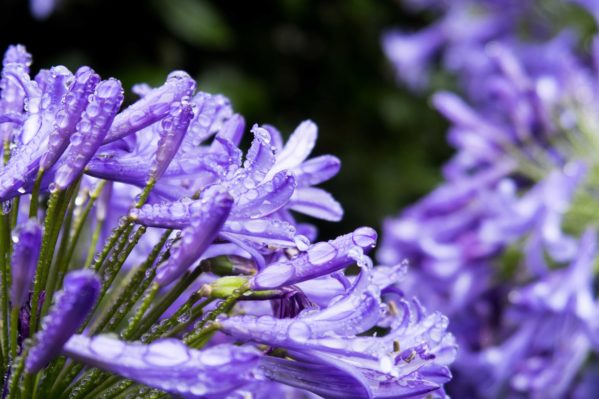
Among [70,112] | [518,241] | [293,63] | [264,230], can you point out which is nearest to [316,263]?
[264,230]

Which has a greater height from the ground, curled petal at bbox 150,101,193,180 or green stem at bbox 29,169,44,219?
curled petal at bbox 150,101,193,180

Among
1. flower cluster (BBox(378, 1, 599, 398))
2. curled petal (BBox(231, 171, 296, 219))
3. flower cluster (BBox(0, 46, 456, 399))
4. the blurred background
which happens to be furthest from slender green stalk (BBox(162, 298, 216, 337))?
the blurred background

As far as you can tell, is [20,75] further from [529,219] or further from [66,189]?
[529,219]

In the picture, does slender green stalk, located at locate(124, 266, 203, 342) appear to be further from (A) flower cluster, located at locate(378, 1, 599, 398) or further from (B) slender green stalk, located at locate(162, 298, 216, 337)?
(A) flower cluster, located at locate(378, 1, 599, 398)

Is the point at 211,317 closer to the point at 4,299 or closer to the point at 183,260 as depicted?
the point at 183,260

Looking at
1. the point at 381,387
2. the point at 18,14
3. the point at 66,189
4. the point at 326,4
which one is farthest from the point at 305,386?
the point at 326,4

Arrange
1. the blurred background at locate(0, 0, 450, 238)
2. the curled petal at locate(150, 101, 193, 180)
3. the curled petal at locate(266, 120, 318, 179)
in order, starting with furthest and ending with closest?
the blurred background at locate(0, 0, 450, 238), the curled petal at locate(266, 120, 318, 179), the curled petal at locate(150, 101, 193, 180)
